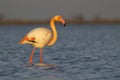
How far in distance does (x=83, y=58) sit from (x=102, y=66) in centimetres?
251

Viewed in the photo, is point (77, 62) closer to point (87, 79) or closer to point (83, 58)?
point (83, 58)

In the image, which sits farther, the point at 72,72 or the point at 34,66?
the point at 34,66

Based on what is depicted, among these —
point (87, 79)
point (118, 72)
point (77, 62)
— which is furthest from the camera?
point (77, 62)

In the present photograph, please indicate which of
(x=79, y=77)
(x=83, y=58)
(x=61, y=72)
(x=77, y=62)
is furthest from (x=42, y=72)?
(x=83, y=58)

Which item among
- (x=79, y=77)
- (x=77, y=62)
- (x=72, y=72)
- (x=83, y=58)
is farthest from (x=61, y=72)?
(x=83, y=58)

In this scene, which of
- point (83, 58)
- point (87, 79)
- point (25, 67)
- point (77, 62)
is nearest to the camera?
point (87, 79)

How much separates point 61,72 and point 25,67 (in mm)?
1757

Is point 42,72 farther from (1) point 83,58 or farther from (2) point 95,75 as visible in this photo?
(1) point 83,58

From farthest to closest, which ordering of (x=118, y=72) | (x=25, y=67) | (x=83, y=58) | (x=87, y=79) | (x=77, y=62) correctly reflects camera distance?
(x=83, y=58) < (x=77, y=62) < (x=25, y=67) < (x=118, y=72) < (x=87, y=79)

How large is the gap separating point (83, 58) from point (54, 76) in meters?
4.71

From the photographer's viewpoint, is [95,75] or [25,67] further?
[25,67]

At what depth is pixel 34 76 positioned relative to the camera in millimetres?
12523

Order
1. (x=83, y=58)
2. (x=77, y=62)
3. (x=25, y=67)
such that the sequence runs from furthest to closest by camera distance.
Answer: (x=83, y=58)
(x=77, y=62)
(x=25, y=67)

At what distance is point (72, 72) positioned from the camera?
1321cm
